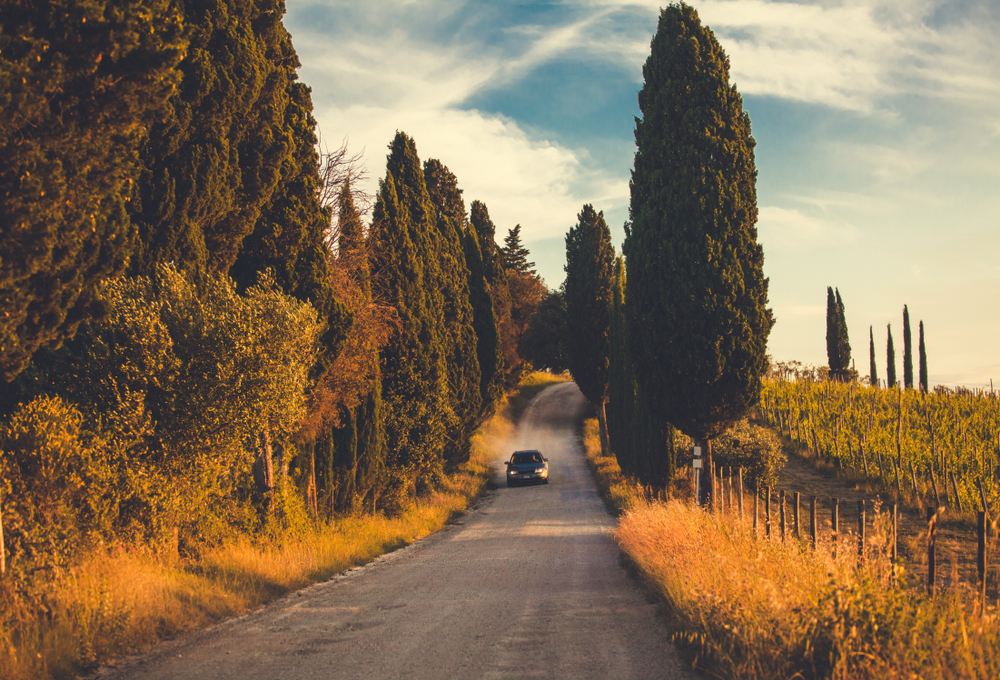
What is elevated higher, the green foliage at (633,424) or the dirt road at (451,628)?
the green foliage at (633,424)

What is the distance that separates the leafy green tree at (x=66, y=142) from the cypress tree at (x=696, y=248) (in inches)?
497

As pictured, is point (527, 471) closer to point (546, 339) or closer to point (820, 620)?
point (546, 339)

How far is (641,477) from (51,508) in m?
18.7

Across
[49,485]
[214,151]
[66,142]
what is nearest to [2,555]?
[49,485]

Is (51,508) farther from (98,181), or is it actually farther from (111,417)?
(98,181)

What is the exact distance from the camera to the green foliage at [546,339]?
5339 cm

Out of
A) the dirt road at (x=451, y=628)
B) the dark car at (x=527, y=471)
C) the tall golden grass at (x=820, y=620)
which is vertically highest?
the tall golden grass at (x=820, y=620)

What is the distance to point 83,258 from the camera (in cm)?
724

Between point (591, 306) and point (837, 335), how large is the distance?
2415 centimetres

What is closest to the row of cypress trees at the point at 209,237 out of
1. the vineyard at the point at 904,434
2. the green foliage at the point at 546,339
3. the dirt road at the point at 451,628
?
the dirt road at the point at 451,628

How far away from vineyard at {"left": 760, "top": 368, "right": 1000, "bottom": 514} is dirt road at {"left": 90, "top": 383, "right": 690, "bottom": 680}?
11940mm

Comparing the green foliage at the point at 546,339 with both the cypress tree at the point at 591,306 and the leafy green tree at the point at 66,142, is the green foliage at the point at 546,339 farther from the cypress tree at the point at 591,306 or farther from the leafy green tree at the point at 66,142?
the leafy green tree at the point at 66,142

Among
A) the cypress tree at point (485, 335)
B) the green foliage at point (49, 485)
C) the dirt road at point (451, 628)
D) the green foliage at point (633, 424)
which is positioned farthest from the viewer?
the cypress tree at point (485, 335)

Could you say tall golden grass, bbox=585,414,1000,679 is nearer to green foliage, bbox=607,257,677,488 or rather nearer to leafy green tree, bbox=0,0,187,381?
leafy green tree, bbox=0,0,187,381
